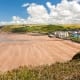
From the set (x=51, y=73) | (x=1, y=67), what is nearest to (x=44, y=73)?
(x=51, y=73)

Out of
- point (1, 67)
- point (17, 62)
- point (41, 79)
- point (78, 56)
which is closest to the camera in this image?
point (41, 79)

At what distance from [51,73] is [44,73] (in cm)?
25

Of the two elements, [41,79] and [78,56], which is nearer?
[41,79]

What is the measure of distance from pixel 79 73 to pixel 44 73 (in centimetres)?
123

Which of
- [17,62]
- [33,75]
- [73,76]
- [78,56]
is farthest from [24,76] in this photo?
[17,62]

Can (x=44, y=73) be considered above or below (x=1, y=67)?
above

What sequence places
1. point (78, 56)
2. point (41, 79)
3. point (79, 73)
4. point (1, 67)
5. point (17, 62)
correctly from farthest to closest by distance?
point (17, 62) → point (1, 67) → point (78, 56) → point (79, 73) → point (41, 79)

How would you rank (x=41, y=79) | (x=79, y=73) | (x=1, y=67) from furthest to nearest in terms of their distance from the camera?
(x=1, y=67) → (x=79, y=73) → (x=41, y=79)

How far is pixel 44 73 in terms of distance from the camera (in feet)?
30.9

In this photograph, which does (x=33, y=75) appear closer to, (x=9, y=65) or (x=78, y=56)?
(x=78, y=56)

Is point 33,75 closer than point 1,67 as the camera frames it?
Yes

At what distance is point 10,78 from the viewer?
28.1 ft

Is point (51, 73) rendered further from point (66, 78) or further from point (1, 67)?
point (1, 67)

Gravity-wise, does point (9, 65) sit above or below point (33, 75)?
below
